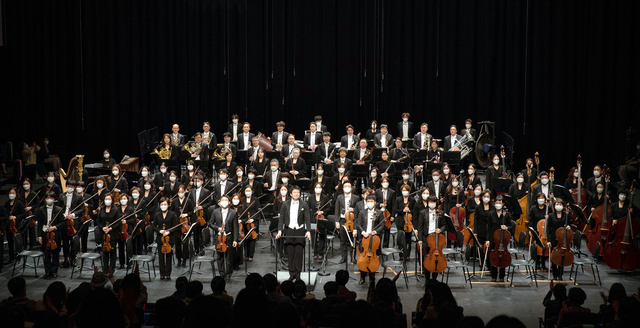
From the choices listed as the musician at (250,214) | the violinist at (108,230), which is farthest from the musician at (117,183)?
the musician at (250,214)

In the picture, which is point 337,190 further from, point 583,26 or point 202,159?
point 583,26

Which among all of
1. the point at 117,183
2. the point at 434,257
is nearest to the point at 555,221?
the point at 434,257

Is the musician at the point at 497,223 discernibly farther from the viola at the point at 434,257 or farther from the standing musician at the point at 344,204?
the standing musician at the point at 344,204

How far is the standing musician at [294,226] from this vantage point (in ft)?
33.7

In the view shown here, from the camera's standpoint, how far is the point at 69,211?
11016 mm

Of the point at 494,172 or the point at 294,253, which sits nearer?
the point at 294,253

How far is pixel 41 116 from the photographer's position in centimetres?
1866

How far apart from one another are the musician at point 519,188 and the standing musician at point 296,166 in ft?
12.7

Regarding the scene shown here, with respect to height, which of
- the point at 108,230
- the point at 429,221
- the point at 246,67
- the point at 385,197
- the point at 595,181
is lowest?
the point at 108,230

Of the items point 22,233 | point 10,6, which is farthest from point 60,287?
point 10,6

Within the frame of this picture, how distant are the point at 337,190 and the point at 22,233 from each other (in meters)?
5.45

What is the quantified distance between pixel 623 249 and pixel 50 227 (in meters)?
8.91

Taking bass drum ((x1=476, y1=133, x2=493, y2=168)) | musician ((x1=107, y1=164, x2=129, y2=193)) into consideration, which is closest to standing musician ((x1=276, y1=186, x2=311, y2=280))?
musician ((x1=107, y1=164, x2=129, y2=193))

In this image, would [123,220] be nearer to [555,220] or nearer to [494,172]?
[555,220]
